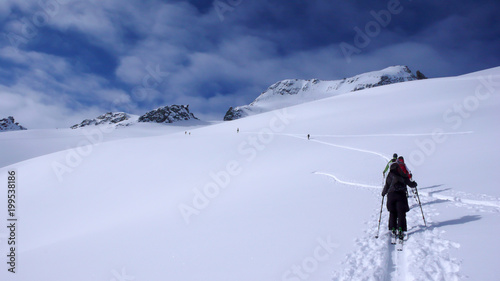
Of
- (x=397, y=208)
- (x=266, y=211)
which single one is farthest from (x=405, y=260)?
(x=266, y=211)

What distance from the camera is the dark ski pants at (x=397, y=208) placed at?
5867 mm

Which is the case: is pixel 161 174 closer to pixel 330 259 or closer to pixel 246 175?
pixel 246 175

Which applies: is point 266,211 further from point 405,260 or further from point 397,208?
point 405,260

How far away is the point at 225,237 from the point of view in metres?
7.29

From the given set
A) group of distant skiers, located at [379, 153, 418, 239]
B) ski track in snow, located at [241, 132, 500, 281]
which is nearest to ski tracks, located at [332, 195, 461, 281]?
ski track in snow, located at [241, 132, 500, 281]

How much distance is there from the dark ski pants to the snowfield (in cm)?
43

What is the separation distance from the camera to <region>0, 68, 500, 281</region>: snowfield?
524cm

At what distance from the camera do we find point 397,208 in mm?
6004

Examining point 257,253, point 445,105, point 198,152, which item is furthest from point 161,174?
point 445,105

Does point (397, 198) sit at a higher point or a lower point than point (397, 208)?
higher

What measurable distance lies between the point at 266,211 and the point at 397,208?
454cm

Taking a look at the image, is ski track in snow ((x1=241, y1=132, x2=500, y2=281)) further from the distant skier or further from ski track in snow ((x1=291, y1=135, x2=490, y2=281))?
the distant skier

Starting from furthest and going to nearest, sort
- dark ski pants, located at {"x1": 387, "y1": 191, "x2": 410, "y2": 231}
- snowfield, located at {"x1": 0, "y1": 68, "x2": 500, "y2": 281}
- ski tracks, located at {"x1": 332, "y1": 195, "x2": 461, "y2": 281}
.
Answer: dark ski pants, located at {"x1": 387, "y1": 191, "x2": 410, "y2": 231}, snowfield, located at {"x1": 0, "y1": 68, "x2": 500, "y2": 281}, ski tracks, located at {"x1": 332, "y1": 195, "x2": 461, "y2": 281}

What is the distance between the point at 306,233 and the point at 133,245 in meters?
5.60
